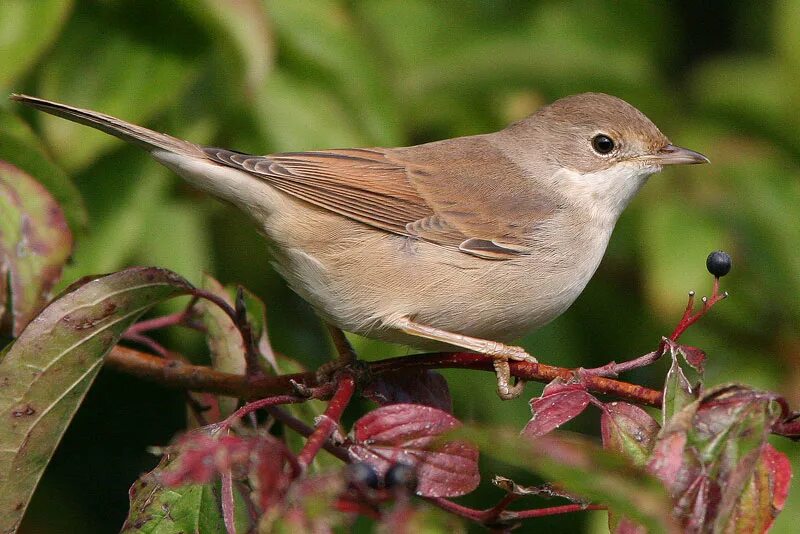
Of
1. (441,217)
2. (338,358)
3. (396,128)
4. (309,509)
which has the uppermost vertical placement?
(396,128)

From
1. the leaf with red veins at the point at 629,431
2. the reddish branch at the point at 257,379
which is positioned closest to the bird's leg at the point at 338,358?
the reddish branch at the point at 257,379

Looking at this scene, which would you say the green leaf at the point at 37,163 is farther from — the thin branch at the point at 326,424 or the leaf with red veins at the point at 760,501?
the leaf with red veins at the point at 760,501

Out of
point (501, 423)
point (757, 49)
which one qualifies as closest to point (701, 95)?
point (757, 49)

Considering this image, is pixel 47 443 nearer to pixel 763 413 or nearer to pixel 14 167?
pixel 14 167

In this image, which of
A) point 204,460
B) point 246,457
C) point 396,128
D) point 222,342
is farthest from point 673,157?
point 204,460

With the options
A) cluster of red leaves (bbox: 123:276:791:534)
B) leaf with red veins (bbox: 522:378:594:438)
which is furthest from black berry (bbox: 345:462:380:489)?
leaf with red veins (bbox: 522:378:594:438)

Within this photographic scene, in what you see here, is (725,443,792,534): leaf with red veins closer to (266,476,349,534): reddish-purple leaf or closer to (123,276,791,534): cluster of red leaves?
(123,276,791,534): cluster of red leaves

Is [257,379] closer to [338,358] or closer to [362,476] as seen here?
[338,358]
